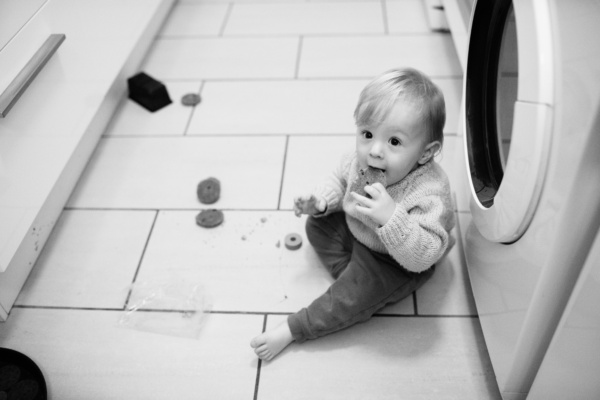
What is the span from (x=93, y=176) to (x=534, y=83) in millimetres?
1128

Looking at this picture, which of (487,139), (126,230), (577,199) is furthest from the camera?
(126,230)

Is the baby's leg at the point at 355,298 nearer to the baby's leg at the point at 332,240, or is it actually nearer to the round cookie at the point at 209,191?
the baby's leg at the point at 332,240

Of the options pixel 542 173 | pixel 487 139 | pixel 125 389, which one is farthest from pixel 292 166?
pixel 542 173

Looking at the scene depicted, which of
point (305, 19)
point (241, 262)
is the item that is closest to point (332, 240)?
point (241, 262)

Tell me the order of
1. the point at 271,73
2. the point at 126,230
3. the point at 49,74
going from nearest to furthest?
1. the point at 49,74
2. the point at 126,230
3. the point at 271,73

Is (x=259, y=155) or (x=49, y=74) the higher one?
(x=49, y=74)

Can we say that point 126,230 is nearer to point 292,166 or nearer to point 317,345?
point 292,166

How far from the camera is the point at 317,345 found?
3.25ft

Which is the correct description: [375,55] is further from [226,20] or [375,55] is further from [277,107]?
[226,20]

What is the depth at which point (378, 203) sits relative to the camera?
833mm

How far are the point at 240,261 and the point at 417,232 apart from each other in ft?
1.46

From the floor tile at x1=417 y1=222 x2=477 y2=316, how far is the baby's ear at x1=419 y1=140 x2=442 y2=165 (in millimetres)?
308

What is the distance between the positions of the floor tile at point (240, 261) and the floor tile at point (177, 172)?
0.06 m

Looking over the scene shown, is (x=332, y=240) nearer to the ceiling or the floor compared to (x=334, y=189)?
nearer to the floor
